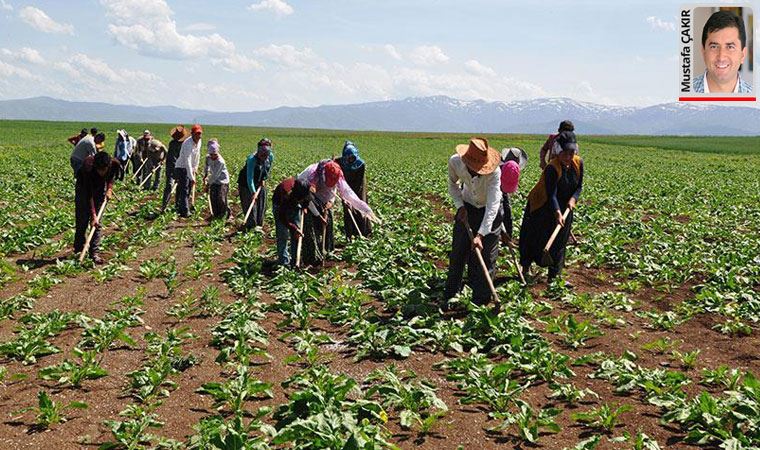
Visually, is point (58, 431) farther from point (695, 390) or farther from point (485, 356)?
point (695, 390)

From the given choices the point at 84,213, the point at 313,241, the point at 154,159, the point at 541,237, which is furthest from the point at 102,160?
the point at 154,159

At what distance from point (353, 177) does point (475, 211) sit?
4.26m

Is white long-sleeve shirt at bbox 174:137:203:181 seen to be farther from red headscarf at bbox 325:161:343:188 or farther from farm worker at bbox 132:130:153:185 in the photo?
red headscarf at bbox 325:161:343:188

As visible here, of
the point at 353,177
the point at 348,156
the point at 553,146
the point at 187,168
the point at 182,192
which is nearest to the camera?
the point at 553,146

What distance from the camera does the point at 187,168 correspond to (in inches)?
545

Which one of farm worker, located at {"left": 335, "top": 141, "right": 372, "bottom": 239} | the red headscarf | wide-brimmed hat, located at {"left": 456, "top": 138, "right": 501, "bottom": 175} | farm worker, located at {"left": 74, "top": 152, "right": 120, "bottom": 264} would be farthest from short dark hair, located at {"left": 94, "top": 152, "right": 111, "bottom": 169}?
wide-brimmed hat, located at {"left": 456, "top": 138, "right": 501, "bottom": 175}

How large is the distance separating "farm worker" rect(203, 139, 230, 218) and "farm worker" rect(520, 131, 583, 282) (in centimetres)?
716

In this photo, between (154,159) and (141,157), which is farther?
(141,157)

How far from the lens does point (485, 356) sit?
6.32m

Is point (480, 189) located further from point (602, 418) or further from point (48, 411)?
point (48, 411)

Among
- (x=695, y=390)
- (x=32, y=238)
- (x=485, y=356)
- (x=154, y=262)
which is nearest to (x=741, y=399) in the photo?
(x=695, y=390)

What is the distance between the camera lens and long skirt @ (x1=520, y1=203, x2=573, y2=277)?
356 inches

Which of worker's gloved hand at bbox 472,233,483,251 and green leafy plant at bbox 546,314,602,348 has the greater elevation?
worker's gloved hand at bbox 472,233,483,251

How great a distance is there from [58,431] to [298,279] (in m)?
4.51
